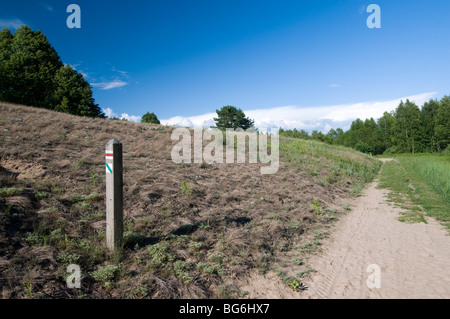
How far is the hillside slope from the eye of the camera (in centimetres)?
358

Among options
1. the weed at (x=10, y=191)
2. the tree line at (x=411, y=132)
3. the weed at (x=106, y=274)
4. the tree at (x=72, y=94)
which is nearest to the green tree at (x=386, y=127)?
the tree line at (x=411, y=132)

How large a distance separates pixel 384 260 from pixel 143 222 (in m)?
5.47

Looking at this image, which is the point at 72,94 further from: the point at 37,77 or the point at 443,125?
the point at 443,125

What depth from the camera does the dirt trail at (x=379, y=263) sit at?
3811mm

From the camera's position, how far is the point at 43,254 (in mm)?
3680

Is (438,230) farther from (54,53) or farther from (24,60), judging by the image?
(54,53)

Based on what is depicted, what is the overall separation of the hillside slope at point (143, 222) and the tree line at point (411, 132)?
130ft

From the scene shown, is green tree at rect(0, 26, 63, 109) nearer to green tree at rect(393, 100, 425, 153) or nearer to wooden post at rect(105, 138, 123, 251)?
wooden post at rect(105, 138, 123, 251)

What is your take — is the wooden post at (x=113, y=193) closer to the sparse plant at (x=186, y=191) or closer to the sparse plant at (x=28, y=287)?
the sparse plant at (x=28, y=287)

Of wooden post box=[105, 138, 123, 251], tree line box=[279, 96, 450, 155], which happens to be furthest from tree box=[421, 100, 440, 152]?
wooden post box=[105, 138, 123, 251]

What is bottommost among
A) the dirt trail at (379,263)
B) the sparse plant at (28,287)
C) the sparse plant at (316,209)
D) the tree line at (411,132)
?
the dirt trail at (379,263)

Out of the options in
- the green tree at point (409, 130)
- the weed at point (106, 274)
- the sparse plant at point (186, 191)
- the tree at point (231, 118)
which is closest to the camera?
the weed at point (106, 274)
